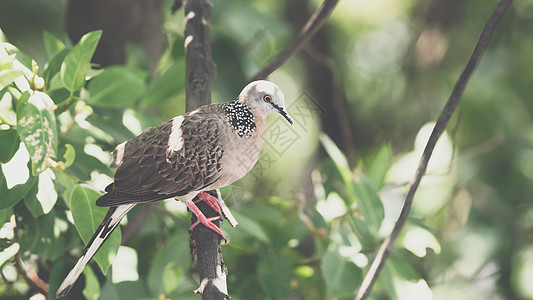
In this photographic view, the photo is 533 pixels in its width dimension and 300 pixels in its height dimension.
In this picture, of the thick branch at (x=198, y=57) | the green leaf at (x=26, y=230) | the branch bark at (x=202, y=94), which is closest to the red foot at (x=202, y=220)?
the branch bark at (x=202, y=94)

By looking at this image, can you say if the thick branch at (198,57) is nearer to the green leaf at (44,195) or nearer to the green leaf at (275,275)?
the green leaf at (44,195)

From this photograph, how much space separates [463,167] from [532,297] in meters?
0.78

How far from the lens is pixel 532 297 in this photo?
2916 mm

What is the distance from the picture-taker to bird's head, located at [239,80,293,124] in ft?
4.27

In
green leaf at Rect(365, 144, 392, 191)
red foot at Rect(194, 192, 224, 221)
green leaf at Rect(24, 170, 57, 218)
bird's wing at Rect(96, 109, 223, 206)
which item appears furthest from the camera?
green leaf at Rect(365, 144, 392, 191)

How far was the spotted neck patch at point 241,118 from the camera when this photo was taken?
1383 mm

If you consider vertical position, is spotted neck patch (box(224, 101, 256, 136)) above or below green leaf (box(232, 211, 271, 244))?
above

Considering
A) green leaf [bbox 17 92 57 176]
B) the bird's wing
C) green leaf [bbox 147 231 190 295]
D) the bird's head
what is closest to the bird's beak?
the bird's head

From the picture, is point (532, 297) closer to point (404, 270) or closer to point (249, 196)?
point (404, 270)

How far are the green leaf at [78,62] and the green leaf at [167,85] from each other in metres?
0.53

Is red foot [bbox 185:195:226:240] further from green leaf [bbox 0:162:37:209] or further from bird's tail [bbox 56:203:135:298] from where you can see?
green leaf [bbox 0:162:37:209]

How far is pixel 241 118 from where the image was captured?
1.40 metres

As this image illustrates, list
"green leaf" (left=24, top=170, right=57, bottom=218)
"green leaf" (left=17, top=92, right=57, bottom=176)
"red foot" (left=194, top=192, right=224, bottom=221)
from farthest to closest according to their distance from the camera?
"red foot" (left=194, top=192, right=224, bottom=221) → "green leaf" (left=24, top=170, right=57, bottom=218) → "green leaf" (left=17, top=92, right=57, bottom=176)

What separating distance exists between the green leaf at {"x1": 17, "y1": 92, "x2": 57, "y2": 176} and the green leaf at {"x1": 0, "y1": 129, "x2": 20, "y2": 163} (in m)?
0.15
